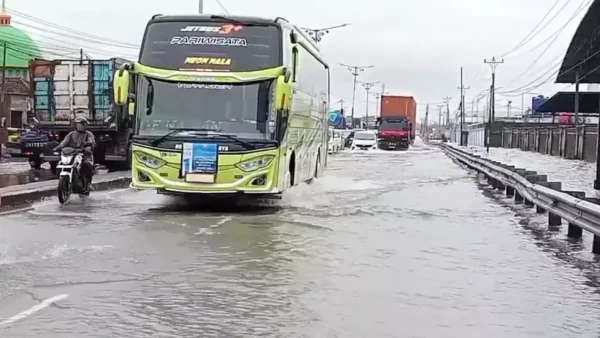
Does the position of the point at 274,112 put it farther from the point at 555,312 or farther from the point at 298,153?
the point at 555,312

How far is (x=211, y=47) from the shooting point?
49.3 ft

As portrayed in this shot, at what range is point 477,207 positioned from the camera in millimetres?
17484

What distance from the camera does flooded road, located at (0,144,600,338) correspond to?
6.71 metres

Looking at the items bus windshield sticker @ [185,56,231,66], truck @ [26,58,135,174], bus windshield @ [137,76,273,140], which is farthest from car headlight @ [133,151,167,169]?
truck @ [26,58,135,174]

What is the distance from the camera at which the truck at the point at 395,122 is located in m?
64.9

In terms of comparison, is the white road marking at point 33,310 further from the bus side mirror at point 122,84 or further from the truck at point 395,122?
the truck at point 395,122

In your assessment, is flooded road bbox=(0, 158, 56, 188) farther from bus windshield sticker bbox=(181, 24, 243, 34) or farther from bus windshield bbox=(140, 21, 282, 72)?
bus windshield sticker bbox=(181, 24, 243, 34)

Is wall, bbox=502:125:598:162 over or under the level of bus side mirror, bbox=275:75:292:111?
under

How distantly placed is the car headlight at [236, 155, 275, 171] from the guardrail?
4.63 meters

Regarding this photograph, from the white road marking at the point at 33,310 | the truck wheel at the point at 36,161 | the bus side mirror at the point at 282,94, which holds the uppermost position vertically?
the bus side mirror at the point at 282,94

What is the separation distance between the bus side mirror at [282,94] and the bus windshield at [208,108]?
15.6 inches

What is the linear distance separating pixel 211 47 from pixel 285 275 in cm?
720

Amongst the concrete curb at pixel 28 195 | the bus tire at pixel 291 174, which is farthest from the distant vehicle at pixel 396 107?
the bus tire at pixel 291 174

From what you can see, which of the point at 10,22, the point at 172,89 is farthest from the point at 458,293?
the point at 10,22
